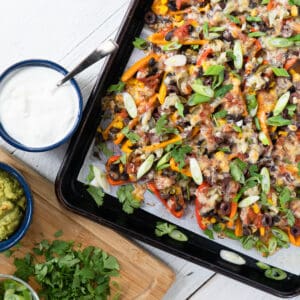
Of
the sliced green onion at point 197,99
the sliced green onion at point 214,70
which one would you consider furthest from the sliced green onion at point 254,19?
the sliced green onion at point 197,99

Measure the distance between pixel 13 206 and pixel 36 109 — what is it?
1.08ft

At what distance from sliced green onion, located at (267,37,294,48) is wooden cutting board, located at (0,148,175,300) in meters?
0.87

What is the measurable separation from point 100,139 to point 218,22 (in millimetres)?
588

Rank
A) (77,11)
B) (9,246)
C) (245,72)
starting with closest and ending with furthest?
1. (9,246)
2. (245,72)
3. (77,11)

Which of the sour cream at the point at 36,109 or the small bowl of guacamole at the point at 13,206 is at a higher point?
the sour cream at the point at 36,109

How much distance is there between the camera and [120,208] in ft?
6.73

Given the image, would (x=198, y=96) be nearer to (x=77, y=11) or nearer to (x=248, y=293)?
(x=77, y=11)

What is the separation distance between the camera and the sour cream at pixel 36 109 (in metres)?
1.84

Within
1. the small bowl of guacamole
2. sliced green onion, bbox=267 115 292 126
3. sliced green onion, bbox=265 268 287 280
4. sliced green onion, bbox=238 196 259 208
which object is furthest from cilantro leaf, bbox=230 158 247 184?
the small bowl of guacamole

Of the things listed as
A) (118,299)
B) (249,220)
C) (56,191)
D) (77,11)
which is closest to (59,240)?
(56,191)

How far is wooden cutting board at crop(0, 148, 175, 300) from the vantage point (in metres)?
2.00

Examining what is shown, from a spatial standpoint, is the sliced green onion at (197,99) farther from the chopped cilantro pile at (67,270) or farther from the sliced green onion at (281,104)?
the chopped cilantro pile at (67,270)

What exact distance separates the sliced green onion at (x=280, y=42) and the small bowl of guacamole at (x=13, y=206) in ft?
3.21

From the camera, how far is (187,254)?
200 centimetres
